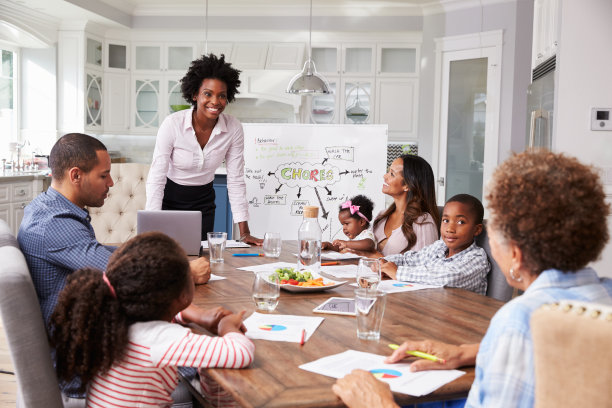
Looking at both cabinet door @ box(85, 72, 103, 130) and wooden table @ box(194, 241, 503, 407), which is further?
cabinet door @ box(85, 72, 103, 130)

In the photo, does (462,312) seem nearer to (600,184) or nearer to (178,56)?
(600,184)

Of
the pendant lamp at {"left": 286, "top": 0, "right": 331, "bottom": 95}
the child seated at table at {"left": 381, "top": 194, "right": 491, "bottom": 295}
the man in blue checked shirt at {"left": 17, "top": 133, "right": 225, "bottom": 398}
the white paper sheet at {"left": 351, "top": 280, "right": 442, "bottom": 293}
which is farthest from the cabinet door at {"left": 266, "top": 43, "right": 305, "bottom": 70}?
the man in blue checked shirt at {"left": 17, "top": 133, "right": 225, "bottom": 398}

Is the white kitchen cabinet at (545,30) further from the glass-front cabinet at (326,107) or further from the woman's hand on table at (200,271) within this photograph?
the glass-front cabinet at (326,107)

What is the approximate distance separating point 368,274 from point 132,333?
77 centimetres

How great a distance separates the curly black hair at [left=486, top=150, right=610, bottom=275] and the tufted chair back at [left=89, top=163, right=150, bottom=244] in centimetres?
348

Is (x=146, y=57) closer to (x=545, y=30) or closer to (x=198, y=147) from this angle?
(x=198, y=147)

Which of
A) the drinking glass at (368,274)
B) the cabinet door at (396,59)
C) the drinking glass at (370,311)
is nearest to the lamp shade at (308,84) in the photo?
the drinking glass at (368,274)

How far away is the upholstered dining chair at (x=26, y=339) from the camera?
132 cm

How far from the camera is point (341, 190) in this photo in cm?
451

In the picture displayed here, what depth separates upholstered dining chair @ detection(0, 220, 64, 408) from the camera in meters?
1.32

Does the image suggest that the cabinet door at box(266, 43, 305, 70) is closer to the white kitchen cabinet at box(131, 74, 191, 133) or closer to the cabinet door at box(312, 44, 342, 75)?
the cabinet door at box(312, 44, 342, 75)

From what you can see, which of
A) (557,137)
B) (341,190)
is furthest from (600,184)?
(341,190)

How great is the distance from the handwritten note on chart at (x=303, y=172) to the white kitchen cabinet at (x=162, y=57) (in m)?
2.80

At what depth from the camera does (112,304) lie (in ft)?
4.34
